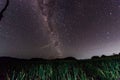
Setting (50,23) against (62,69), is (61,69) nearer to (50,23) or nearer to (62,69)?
(62,69)

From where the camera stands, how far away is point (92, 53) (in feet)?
3.60

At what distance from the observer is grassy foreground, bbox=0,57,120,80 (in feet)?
3.42

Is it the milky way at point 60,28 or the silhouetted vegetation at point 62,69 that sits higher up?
the milky way at point 60,28

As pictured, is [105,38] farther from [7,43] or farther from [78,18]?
[7,43]

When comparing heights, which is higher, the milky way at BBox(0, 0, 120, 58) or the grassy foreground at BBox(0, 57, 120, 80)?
the milky way at BBox(0, 0, 120, 58)

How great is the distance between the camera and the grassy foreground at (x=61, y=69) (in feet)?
3.42

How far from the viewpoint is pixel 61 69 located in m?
1.08

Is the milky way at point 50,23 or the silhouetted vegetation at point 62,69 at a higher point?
the milky way at point 50,23

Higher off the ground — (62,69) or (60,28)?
(60,28)

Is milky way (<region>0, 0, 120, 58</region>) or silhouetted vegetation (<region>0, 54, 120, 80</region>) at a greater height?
milky way (<region>0, 0, 120, 58</region>)

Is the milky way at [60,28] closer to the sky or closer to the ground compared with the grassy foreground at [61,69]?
closer to the sky

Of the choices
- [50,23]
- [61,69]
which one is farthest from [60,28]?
[61,69]

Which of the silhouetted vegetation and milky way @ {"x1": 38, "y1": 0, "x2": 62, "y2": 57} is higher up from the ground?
milky way @ {"x1": 38, "y1": 0, "x2": 62, "y2": 57}

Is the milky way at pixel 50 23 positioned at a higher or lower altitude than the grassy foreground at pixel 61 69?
higher
